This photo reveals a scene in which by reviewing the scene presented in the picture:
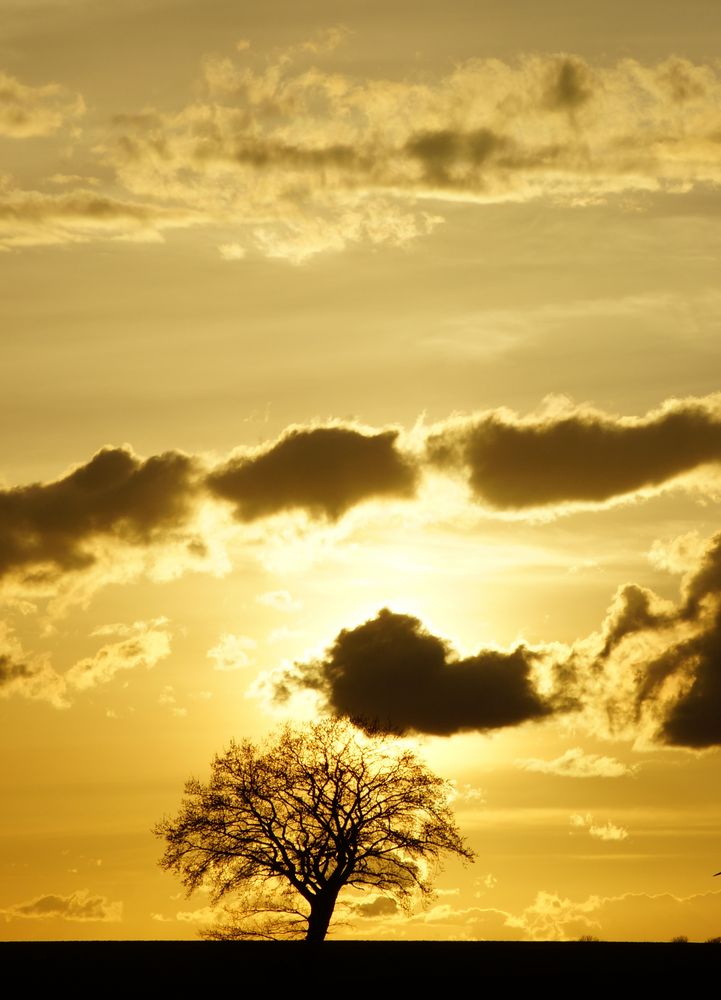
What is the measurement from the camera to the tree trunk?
69250 millimetres
